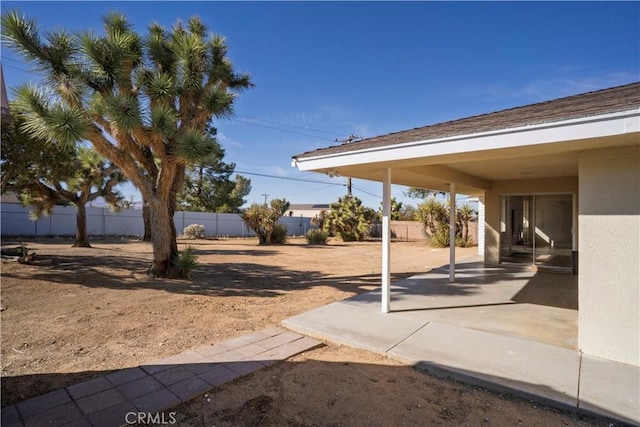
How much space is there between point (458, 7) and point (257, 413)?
31.9 ft

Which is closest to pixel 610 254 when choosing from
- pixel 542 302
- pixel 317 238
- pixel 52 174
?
pixel 542 302

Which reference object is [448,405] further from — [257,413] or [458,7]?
[458,7]

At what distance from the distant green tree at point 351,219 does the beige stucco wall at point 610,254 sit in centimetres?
2183

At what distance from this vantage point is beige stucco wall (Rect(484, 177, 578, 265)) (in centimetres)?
974

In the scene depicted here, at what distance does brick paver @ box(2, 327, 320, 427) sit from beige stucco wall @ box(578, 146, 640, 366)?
3433 mm

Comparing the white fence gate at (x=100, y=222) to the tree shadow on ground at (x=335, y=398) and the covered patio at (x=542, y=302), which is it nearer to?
the tree shadow on ground at (x=335, y=398)

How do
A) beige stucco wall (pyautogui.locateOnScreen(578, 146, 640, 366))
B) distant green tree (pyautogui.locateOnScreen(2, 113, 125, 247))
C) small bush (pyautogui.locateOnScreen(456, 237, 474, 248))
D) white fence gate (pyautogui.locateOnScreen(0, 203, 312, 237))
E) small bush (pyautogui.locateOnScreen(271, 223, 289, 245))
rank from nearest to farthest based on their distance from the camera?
beige stucco wall (pyautogui.locateOnScreen(578, 146, 640, 366))
distant green tree (pyautogui.locateOnScreen(2, 113, 125, 247))
small bush (pyautogui.locateOnScreen(456, 237, 474, 248))
white fence gate (pyautogui.locateOnScreen(0, 203, 312, 237))
small bush (pyautogui.locateOnScreen(271, 223, 289, 245))

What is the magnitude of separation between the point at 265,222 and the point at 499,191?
14419 millimetres

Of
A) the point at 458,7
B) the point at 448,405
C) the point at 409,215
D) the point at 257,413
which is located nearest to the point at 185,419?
the point at 257,413

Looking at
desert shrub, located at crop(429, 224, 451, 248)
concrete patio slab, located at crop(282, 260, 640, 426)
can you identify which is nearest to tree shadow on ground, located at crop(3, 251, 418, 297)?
concrete patio slab, located at crop(282, 260, 640, 426)

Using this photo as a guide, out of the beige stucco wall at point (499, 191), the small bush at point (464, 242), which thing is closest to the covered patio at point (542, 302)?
the beige stucco wall at point (499, 191)

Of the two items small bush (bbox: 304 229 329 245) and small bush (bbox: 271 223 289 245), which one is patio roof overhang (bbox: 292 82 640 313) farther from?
small bush (bbox: 304 229 329 245)

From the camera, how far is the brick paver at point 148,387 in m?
2.73

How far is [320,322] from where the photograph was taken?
5117 millimetres
